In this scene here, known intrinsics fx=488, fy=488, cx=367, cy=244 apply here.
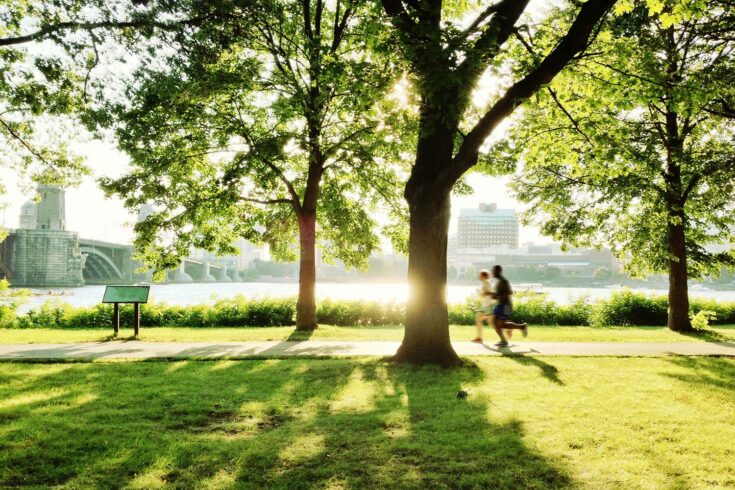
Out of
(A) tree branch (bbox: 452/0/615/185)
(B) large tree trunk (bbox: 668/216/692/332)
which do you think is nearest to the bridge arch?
(B) large tree trunk (bbox: 668/216/692/332)

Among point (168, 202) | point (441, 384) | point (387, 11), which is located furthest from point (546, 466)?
point (168, 202)

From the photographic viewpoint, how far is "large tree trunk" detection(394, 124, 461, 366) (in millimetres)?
8633

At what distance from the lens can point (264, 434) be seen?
16.7 ft

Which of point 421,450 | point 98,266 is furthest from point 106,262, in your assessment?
point 421,450

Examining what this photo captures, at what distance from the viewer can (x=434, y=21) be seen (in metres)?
7.93

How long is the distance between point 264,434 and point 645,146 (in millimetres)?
15178

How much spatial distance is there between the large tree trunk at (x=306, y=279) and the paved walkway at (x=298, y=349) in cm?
323

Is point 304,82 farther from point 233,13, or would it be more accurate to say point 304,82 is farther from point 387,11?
point 387,11

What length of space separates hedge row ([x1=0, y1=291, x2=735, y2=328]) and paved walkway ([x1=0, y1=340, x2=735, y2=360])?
6.61 meters

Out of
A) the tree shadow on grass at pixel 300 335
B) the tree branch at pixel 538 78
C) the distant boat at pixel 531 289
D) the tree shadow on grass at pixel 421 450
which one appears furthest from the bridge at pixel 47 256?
the tree shadow on grass at pixel 421 450

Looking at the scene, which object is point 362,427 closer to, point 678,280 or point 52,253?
point 678,280

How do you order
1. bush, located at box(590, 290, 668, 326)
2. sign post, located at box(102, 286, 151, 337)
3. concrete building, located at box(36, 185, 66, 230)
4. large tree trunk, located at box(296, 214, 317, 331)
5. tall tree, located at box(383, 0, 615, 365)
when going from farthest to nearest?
concrete building, located at box(36, 185, 66, 230) → bush, located at box(590, 290, 668, 326) → large tree trunk, located at box(296, 214, 317, 331) → sign post, located at box(102, 286, 151, 337) → tall tree, located at box(383, 0, 615, 365)

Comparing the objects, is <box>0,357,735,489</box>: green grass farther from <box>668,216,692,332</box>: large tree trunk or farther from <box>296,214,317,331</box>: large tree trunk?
<box>668,216,692,332</box>: large tree trunk

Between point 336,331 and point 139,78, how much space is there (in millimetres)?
8699
